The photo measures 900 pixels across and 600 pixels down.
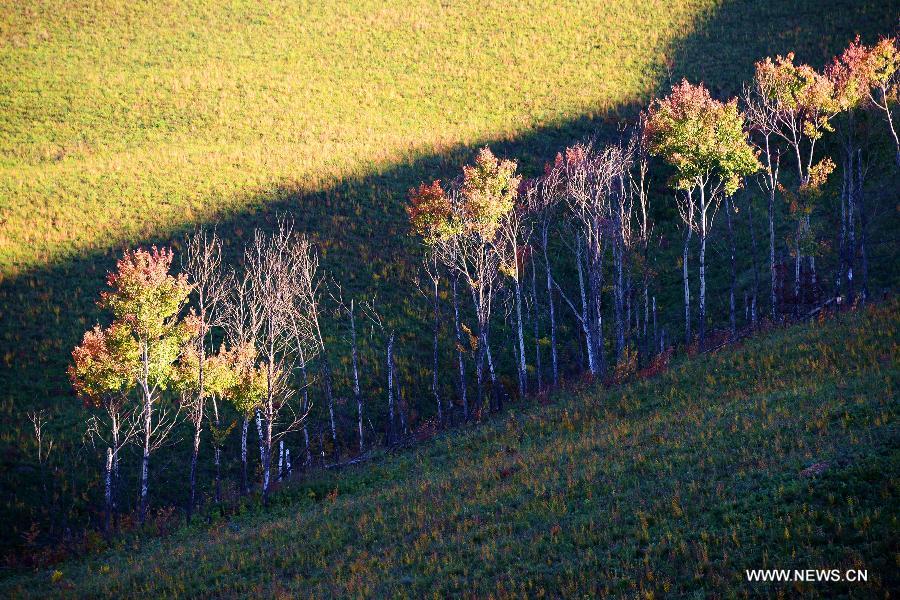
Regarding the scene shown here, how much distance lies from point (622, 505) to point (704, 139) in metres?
25.2

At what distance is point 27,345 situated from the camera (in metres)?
36.3

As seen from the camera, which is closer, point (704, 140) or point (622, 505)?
point (622, 505)

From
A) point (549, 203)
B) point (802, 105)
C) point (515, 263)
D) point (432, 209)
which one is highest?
point (802, 105)

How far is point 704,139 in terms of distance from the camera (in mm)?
33031

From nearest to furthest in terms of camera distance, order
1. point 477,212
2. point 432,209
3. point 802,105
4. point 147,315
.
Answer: point 147,315
point 477,212
point 432,209
point 802,105

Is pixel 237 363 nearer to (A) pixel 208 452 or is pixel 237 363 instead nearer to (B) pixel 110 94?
(A) pixel 208 452

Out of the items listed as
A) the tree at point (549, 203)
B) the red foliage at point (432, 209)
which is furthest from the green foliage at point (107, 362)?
the tree at point (549, 203)

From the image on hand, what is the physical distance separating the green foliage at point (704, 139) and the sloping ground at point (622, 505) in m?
10.8

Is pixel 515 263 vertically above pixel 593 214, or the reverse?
pixel 593 214

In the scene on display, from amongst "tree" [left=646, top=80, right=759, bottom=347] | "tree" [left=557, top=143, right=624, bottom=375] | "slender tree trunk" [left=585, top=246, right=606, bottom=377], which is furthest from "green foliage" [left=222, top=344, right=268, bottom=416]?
"tree" [left=646, top=80, right=759, bottom=347]

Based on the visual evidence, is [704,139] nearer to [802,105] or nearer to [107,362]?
[802,105]

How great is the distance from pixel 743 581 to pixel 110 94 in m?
81.8

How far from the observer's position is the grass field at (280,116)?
4009 centimetres

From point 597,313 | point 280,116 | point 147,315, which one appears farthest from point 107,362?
point 280,116
